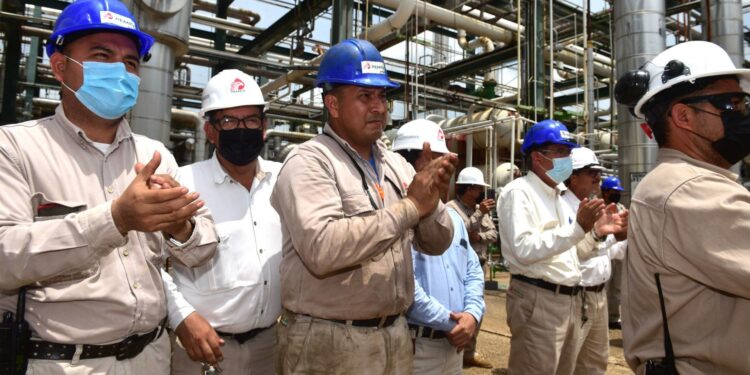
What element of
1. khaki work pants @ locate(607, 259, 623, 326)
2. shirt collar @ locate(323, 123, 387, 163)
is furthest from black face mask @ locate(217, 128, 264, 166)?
khaki work pants @ locate(607, 259, 623, 326)

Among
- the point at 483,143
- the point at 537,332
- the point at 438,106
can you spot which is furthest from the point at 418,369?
the point at 438,106

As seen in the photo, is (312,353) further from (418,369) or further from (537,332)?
(537,332)

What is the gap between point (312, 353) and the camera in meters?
1.90

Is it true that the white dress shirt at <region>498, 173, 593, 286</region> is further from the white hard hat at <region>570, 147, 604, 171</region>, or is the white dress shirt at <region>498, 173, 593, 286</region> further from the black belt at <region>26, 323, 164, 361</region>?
the black belt at <region>26, 323, 164, 361</region>

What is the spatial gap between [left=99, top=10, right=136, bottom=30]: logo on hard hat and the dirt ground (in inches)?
168

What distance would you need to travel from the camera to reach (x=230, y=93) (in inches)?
102

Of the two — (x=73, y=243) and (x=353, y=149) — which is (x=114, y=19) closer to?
(x=73, y=243)

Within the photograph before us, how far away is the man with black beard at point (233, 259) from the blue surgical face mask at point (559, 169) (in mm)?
1960

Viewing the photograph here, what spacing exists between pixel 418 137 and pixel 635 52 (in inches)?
148

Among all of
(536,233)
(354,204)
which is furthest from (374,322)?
(536,233)

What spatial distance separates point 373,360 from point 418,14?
793 cm

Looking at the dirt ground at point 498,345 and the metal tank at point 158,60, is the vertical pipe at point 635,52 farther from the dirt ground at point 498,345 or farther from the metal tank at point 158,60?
the metal tank at point 158,60

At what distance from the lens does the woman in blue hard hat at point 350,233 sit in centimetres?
173

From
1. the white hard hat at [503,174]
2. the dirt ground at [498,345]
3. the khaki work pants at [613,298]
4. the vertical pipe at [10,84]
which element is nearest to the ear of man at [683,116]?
the dirt ground at [498,345]
